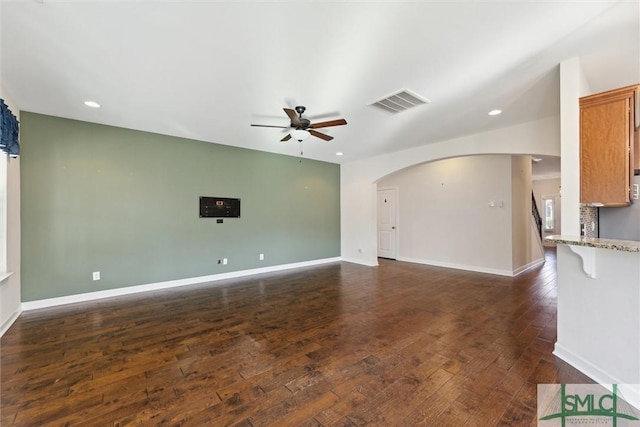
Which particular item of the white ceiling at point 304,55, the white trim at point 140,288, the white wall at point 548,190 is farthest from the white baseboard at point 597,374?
the white wall at point 548,190

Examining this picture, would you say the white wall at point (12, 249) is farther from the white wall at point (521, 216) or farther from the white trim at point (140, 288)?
the white wall at point (521, 216)

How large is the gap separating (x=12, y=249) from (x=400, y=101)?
5.35 m

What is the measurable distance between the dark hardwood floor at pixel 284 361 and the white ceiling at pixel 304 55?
110 inches

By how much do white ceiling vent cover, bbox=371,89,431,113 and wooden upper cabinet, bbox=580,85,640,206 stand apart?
151 centimetres

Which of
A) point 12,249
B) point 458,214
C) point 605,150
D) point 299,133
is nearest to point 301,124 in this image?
point 299,133

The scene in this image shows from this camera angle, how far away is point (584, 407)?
5.87ft

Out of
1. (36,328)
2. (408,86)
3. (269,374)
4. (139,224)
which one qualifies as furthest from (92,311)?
(408,86)

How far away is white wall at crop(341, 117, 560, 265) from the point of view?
395cm

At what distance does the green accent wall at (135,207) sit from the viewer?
374cm

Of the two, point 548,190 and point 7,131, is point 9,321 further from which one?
point 548,190

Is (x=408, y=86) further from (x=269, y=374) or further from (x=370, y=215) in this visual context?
(x=370, y=215)

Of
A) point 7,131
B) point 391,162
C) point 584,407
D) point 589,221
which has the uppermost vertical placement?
point 391,162

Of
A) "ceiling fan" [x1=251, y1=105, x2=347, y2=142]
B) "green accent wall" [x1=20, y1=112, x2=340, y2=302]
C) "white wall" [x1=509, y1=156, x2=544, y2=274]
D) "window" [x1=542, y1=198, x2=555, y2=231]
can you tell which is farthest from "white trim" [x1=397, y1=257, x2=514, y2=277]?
"window" [x1=542, y1=198, x2=555, y2=231]

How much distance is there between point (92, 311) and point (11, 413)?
215cm
